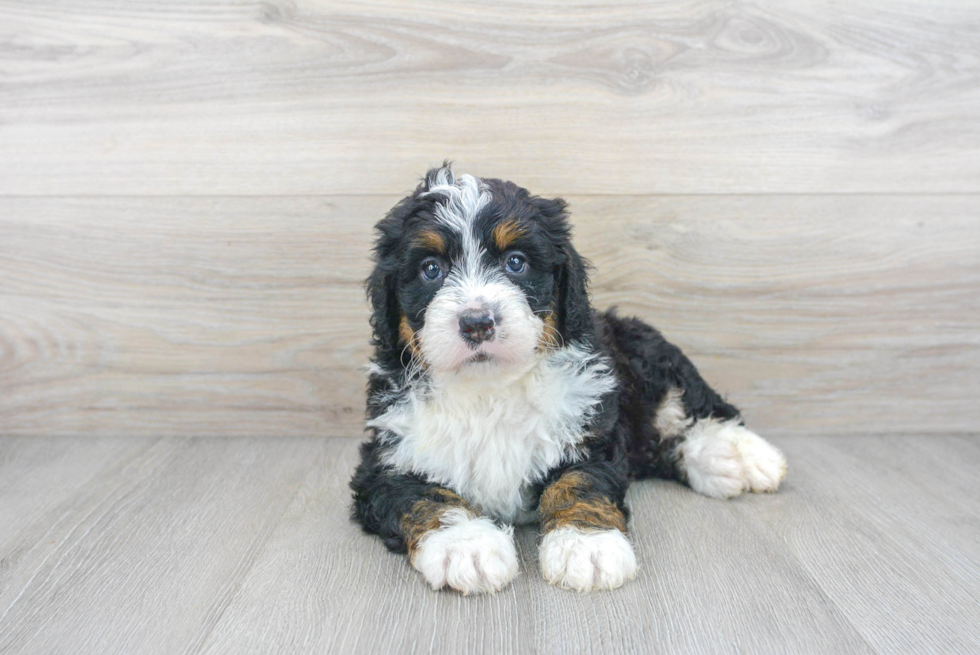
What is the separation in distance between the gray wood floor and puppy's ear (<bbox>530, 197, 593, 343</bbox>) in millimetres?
608

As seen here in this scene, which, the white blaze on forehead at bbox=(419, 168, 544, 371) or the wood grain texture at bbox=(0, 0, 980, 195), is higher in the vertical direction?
A: the wood grain texture at bbox=(0, 0, 980, 195)

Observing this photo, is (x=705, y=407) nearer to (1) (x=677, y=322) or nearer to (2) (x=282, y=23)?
(1) (x=677, y=322)

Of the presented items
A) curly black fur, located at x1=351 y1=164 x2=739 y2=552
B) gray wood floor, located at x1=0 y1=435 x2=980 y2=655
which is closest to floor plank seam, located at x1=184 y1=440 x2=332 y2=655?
gray wood floor, located at x1=0 y1=435 x2=980 y2=655

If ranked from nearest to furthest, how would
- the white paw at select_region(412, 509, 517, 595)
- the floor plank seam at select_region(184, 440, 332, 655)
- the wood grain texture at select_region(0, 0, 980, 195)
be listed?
1. the floor plank seam at select_region(184, 440, 332, 655)
2. the white paw at select_region(412, 509, 517, 595)
3. the wood grain texture at select_region(0, 0, 980, 195)

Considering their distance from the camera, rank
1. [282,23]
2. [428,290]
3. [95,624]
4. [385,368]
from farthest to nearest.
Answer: [282,23]
[385,368]
[428,290]
[95,624]

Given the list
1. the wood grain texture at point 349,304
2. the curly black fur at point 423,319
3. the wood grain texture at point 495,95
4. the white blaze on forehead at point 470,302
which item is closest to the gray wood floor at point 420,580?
the curly black fur at point 423,319

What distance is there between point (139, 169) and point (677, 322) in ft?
7.31

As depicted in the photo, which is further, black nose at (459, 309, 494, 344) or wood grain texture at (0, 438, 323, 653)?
black nose at (459, 309, 494, 344)

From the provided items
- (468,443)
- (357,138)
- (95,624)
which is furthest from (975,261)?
(95,624)

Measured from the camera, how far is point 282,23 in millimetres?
2887

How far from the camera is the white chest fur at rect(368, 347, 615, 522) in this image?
2.10 m

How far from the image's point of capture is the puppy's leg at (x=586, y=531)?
1792 millimetres

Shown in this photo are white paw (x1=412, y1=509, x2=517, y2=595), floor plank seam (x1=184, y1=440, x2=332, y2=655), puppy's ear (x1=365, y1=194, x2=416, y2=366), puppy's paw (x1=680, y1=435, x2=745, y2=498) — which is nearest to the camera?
floor plank seam (x1=184, y1=440, x2=332, y2=655)

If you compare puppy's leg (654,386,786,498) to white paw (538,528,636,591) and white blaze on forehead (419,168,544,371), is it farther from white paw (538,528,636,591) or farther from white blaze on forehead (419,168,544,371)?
white blaze on forehead (419,168,544,371)
